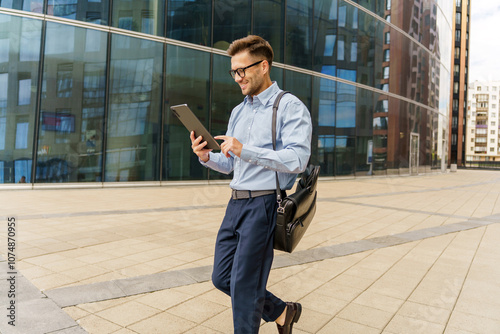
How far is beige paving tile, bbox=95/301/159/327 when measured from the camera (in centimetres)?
282

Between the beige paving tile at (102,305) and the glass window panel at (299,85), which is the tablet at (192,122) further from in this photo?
the glass window panel at (299,85)

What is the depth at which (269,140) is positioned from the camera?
2002 millimetres

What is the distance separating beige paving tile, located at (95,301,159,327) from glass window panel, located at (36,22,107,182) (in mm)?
9991

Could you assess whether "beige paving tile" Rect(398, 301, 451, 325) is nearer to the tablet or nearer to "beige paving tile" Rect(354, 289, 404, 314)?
"beige paving tile" Rect(354, 289, 404, 314)

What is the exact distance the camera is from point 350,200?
10930 millimetres

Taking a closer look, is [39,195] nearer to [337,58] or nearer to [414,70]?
[337,58]

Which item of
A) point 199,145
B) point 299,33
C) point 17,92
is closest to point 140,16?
point 17,92

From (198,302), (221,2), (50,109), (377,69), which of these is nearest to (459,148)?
(377,69)

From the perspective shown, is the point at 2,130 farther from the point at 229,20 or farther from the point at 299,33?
the point at 299,33

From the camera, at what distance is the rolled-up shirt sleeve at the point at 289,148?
181 cm

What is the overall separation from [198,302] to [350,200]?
839 centimetres

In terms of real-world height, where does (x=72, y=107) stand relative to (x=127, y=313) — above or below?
above

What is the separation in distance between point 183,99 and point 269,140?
483 inches

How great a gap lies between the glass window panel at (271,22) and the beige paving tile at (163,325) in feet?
47.1
